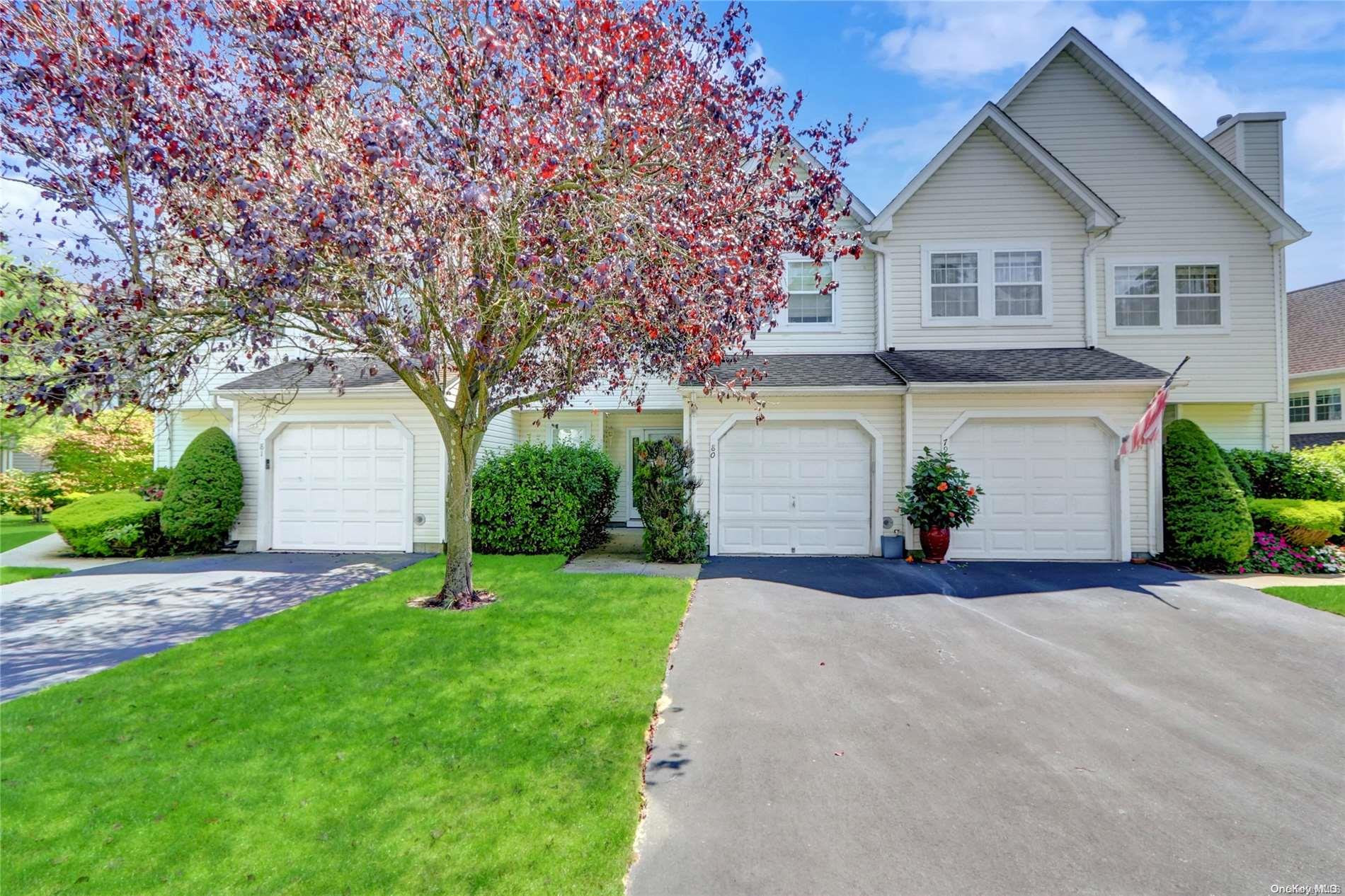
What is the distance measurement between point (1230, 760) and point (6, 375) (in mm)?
10863

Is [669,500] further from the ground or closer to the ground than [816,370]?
closer to the ground

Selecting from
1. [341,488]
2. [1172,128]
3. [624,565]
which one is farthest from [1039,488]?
[341,488]

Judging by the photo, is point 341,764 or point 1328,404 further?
point 1328,404

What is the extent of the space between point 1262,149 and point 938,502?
37.6ft

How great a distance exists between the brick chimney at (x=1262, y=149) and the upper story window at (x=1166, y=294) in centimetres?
250

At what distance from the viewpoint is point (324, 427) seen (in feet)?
38.2

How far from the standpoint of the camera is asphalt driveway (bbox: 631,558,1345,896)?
3.02 metres

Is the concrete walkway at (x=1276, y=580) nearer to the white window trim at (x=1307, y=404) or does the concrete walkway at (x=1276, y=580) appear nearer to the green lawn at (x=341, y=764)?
the green lawn at (x=341, y=764)

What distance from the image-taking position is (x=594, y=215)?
19.5 ft

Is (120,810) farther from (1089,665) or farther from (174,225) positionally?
(1089,665)

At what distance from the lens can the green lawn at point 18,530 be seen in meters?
13.0

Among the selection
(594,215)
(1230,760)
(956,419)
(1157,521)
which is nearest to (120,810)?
(594,215)

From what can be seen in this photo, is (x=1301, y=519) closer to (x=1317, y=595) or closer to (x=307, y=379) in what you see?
(x=1317, y=595)

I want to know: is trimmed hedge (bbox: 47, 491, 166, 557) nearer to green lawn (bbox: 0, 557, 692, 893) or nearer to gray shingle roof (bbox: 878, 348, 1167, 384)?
green lawn (bbox: 0, 557, 692, 893)
